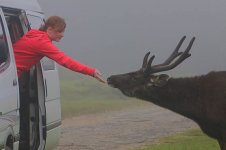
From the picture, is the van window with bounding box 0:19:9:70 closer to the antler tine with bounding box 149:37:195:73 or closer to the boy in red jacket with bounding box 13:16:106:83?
the boy in red jacket with bounding box 13:16:106:83

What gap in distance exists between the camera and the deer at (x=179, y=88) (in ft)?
33.3

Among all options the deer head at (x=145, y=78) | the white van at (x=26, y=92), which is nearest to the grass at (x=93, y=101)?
the deer head at (x=145, y=78)

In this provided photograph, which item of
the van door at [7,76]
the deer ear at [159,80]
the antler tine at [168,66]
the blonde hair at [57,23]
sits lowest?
the deer ear at [159,80]

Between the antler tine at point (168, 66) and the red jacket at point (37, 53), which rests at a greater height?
the red jacket at point (37, 53)

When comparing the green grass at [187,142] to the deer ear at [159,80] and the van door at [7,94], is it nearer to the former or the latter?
the deer ear at [159,80]

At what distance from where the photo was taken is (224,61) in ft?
121

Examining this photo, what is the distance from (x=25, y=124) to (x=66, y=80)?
89.1ft

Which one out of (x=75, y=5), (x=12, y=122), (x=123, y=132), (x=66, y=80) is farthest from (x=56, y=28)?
(x=75, y=5)

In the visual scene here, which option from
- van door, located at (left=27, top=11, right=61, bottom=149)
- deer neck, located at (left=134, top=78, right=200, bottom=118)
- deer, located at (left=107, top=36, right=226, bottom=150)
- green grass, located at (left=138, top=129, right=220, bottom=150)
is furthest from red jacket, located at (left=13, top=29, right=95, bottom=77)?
green grass, located at (left=138, top=129, right=220, bottom=150)

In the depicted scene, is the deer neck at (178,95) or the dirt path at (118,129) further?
the dirt path at (118,129)

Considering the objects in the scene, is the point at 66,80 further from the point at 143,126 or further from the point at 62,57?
the point at 62,57

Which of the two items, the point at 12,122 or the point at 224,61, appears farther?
the point at 224,61

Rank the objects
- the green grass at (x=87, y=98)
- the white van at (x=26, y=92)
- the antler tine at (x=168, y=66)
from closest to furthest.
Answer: the white van at (x=26, y=92) → the antler tine at (x=168, y=66) → the green grass at (x=87, y=98)

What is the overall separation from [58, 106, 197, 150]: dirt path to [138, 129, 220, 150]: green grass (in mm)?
506
